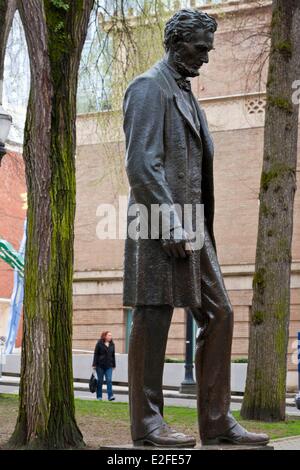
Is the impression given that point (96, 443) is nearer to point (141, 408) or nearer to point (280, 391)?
point (280, 391)

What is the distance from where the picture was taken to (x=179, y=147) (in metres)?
6.27

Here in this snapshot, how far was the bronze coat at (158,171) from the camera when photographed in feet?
19.8

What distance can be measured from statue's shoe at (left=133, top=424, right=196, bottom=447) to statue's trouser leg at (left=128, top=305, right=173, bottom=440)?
0.19 feet

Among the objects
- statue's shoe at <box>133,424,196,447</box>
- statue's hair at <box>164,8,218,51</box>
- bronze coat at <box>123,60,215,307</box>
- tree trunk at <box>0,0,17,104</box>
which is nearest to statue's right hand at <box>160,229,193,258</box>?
bronze coat at <box>123,60,215,307</box>

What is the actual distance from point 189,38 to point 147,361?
213cm

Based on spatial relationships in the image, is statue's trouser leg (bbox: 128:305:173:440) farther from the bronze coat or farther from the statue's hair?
the statue's hair

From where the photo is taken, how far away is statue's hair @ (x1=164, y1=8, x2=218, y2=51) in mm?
6328

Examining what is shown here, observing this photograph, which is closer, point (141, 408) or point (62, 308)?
point (141, 408)

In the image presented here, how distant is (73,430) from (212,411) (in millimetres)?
5875

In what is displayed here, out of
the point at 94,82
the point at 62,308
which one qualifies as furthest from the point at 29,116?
the point at 94,82

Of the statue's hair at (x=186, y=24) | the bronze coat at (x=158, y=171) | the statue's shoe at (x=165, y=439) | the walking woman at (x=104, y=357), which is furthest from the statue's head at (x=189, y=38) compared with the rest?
the walking woman at (x=104, y=357)

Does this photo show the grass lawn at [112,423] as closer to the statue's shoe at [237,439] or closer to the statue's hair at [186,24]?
the statue's shoe at [237,439]

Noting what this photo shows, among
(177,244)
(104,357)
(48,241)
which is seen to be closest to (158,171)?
(177,244)

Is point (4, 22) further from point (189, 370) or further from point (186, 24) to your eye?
point (189, 370)
